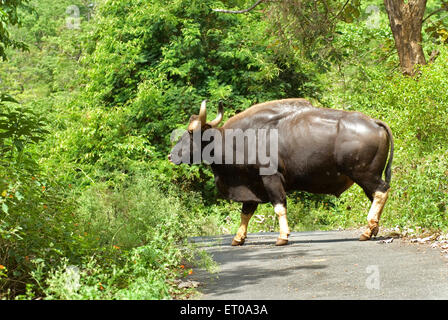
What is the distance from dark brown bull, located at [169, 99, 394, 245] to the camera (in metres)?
10.1

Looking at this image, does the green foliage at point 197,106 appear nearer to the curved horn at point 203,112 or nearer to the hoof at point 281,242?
the hoof at point 281,242

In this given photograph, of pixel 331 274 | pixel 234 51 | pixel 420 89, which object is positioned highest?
pixel 234 51

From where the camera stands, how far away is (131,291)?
244 inches

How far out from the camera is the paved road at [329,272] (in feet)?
21.4

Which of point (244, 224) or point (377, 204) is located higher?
point (377, 204)

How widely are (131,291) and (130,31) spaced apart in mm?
15113

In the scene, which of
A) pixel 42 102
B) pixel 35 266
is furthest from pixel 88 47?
pixel 35 266

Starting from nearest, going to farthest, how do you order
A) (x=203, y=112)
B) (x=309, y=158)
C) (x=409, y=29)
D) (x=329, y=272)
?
(x=329, y=272), (x=309, y=158), (x=203, y=112), (x=409, y=29)

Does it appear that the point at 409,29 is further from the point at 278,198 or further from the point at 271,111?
the point at 278,198

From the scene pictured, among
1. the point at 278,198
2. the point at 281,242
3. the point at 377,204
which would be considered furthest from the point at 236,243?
the point at 377,204

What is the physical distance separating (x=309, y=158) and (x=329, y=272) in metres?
3.03

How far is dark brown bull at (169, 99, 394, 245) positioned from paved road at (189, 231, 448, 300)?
2.84 ft

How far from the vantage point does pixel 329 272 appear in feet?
25.2
